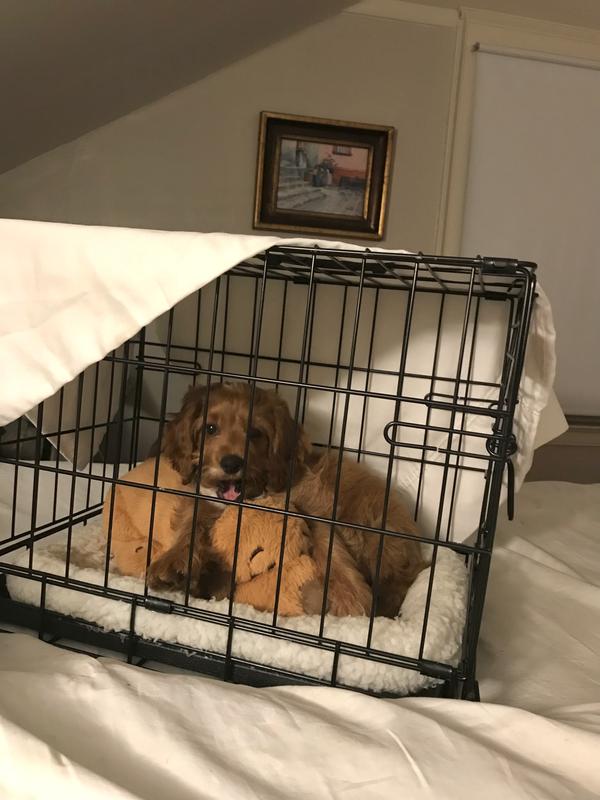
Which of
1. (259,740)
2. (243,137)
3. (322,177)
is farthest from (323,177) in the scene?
(259,740)

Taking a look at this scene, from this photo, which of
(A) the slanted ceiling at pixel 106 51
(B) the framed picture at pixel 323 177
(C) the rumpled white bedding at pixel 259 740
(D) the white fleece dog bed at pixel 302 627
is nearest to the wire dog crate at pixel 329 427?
(D) the white fleece dog bed at pixel 302 627

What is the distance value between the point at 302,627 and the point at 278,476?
0.32 meters

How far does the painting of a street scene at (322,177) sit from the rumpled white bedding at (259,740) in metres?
1.94

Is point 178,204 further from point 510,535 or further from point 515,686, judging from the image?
point 515,686

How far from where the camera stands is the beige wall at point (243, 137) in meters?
2.34

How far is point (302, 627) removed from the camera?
0.94 metres

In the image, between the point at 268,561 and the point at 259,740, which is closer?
the point at 259,740

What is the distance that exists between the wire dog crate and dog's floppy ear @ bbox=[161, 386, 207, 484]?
32 mm

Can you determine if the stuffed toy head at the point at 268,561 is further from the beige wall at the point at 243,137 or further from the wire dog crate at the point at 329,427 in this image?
the beige wall at the point at 243,137

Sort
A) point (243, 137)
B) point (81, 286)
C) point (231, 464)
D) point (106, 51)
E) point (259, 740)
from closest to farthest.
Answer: point (259, 740)
point (81, 286)
point (231, 464)
point (106, 51)
point (243, 137)

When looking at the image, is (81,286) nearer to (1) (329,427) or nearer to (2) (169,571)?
(2) (169,571)

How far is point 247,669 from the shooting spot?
35.7 inches

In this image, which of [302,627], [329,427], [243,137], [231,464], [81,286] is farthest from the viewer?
[243,137]

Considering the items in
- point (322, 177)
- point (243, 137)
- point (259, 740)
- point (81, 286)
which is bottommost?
point (259, 740)
